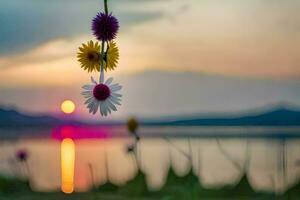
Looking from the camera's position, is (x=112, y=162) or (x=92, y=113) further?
(x=112, y=162)

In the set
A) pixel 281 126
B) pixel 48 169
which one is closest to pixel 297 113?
pixel 281 126

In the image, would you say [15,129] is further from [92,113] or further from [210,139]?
[210,139]

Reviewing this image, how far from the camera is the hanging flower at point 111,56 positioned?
1208 mm

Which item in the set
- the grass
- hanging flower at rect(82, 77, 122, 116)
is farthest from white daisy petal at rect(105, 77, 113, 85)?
the grass

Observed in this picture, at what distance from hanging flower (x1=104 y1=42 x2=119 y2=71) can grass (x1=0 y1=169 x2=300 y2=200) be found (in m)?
0.20

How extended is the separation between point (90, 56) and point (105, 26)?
5cm

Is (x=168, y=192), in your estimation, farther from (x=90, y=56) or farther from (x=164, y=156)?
(x=90, y=56)

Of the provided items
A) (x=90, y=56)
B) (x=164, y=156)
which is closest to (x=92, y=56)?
(x=90, y=56)

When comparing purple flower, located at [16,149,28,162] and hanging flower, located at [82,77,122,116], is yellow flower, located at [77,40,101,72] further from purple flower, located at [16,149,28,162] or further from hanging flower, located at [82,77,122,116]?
purple flower, located at [16,149,28,162]

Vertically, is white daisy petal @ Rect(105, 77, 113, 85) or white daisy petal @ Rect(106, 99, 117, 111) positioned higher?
white daisy petal @ Rect(105, 77, 113, 85)

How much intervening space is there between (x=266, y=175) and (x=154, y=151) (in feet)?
0.60

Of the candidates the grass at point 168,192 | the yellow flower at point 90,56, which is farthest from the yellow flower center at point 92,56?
the grass at point 168,192

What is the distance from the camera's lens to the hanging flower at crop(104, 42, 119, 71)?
3.96 ft

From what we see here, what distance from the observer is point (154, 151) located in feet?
4.34
